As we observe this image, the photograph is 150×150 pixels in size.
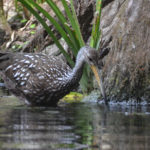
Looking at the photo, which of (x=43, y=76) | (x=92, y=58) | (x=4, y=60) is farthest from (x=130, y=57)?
(x=4, y=60)

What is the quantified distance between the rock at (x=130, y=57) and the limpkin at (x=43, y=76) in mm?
1256

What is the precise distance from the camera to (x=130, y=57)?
8078 mm

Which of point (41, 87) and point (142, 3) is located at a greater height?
point (142, 3)

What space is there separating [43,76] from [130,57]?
1.97 m

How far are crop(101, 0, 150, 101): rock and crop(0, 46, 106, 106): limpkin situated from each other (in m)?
1.26

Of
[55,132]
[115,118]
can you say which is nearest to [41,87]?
[115,118]

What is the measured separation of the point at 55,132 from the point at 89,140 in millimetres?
519

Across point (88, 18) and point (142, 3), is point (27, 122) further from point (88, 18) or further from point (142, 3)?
point (88, 18)

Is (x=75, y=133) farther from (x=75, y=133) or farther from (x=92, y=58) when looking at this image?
(x=92, y=58)

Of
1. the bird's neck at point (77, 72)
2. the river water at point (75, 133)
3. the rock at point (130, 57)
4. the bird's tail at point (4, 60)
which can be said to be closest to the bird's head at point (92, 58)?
the bird's neck at point (77, 72)

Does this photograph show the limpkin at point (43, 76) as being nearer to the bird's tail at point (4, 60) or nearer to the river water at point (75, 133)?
the bird's tail at point (4, 60)

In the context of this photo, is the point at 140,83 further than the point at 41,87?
Yes

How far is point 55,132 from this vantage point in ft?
12.9

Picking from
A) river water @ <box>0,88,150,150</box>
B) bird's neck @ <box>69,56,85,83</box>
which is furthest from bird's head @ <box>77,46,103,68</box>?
river water @ <box>0,88,150,150</box>
